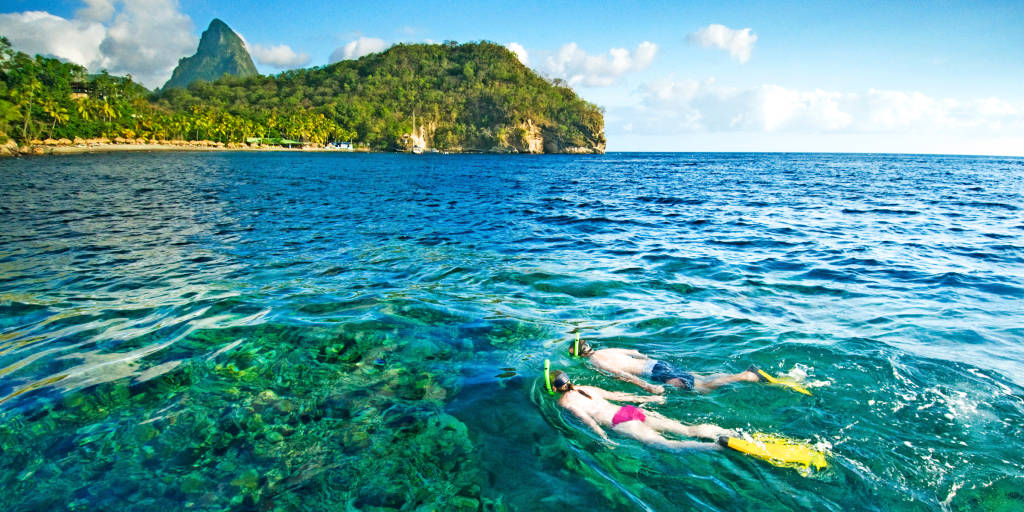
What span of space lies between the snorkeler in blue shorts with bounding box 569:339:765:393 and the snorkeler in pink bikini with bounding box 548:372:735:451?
43 centimetres

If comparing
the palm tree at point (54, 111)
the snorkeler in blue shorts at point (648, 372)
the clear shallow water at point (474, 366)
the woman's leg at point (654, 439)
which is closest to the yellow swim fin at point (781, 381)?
the snorkeler in blue shorts at point (648, 372)

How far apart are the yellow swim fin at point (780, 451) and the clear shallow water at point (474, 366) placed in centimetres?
13

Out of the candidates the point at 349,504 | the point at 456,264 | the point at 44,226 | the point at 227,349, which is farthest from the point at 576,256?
the point at 44,226

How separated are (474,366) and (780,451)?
168 inches

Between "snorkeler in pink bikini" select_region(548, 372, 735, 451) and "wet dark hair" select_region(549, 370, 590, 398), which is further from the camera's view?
"wet dark hair" select_region(549, 370, 590, 398)

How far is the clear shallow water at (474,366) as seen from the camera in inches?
183

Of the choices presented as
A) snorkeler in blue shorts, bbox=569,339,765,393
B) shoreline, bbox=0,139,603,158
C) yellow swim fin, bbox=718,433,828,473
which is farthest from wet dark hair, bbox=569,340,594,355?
shoreline, bbox=0,139,603,158

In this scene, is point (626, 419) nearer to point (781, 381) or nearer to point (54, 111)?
point (781, 381)

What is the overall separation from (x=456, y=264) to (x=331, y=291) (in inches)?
162

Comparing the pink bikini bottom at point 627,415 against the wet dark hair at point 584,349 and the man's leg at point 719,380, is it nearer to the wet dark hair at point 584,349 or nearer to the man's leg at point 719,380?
the man's leg at point 719,380

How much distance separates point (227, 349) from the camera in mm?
7520

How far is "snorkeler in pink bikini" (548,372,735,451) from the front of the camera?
552 cm

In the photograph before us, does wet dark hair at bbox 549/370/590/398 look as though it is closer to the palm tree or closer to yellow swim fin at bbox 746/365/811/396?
yellow swim fin at bbox 746/365/811/396

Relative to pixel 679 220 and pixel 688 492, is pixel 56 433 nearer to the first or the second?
pixel 688 492
